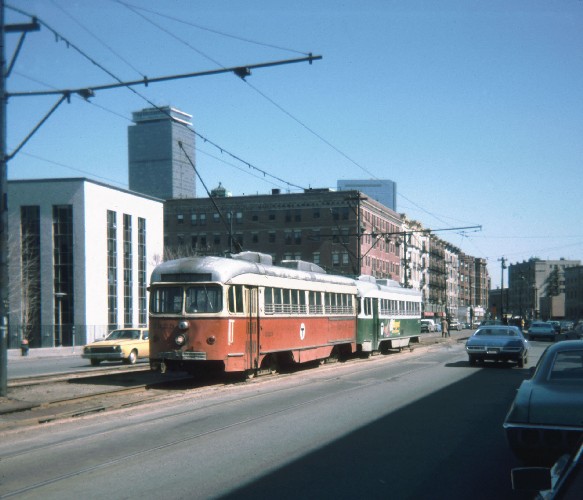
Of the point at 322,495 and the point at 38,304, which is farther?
the point at 38,304

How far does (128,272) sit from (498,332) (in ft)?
145

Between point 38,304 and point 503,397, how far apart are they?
48.4m

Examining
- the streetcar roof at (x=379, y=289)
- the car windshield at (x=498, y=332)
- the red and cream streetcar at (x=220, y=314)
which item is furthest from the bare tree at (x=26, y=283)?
the car windshield at (x=498, y=332)

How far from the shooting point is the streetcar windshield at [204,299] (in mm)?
17750

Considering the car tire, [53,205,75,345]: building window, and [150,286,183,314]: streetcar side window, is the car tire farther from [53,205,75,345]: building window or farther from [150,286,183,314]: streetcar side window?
[53,205,75,345]: building window

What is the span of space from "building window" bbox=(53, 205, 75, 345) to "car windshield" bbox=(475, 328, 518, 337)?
39.8 m

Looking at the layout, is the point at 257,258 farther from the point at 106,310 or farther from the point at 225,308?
the point at 106,310

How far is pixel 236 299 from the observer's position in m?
18.2

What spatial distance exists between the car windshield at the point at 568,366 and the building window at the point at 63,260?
173 feet

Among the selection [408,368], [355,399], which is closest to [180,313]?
[355,399]

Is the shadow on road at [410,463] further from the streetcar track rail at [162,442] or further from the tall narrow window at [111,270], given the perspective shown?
the tall narrow window at [111,270]

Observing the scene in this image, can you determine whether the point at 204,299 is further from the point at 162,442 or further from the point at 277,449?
the point at 277,449

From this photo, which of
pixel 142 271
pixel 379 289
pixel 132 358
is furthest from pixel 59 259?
pixel 379 289

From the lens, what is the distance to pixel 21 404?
14320mm
